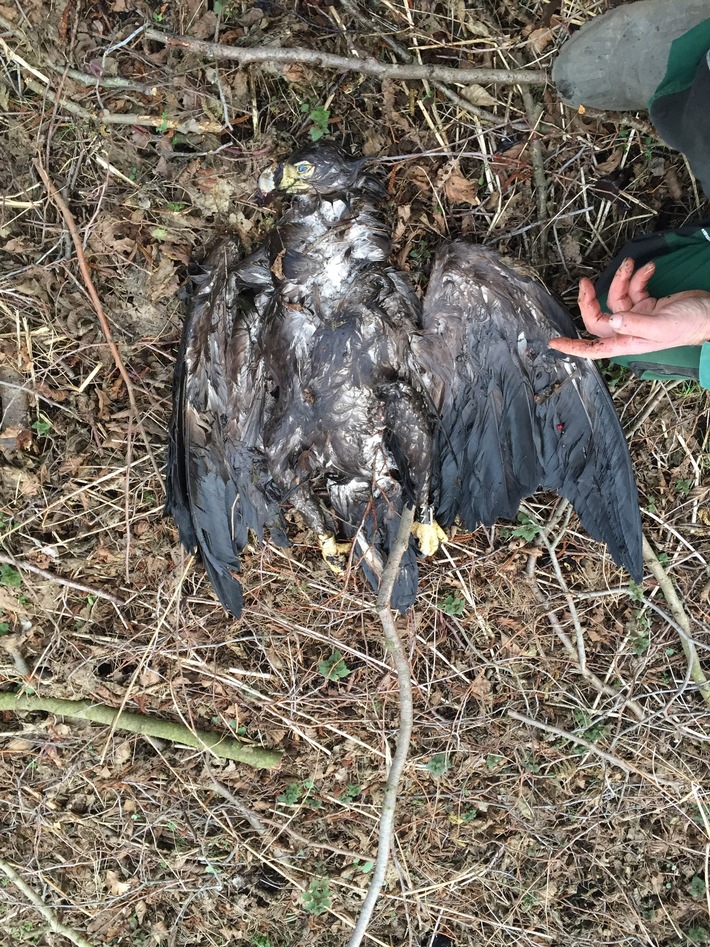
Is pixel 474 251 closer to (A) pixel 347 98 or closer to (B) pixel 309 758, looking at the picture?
(A) pixel 347 98

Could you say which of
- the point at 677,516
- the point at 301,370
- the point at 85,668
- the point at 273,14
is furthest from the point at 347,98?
the point at 85,668

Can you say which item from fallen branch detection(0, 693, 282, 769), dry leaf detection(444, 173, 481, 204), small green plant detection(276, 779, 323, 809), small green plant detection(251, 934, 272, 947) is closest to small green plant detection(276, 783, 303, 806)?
small green plant detection(276, 779, 323, 809)

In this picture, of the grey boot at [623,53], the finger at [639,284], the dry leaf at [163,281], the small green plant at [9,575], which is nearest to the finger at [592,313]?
the finger at [639,284]

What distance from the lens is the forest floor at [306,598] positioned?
290cm

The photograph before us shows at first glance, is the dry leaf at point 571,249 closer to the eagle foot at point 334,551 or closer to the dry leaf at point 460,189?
the dry leaf at point 460,189

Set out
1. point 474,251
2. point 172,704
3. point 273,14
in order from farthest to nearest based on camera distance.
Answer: point 172,704 < point 273,14 < point 474,251

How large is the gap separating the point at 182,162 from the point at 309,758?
309 cm

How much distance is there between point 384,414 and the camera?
108 inches

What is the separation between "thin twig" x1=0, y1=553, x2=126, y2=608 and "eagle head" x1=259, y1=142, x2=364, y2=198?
86.9 inches

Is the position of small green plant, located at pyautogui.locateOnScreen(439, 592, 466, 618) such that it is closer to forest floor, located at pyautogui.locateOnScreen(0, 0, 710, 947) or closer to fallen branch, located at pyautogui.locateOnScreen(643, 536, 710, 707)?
forest floor, located at pyautogui.locateOnScreen(0, 0, 710, 947)

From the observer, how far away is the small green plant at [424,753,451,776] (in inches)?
137

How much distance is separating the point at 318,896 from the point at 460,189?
375 cm

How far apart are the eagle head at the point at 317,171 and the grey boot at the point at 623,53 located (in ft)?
3.24

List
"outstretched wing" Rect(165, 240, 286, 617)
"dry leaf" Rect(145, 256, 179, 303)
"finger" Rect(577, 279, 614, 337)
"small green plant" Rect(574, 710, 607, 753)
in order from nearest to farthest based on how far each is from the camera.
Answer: "finger" Rect(577, 279, 614, 337) → "outstretched wing" Rect(165, 240, 286, 617) → "dry leaf" Rect(145, 256, 179, 303) → "small green plant" Rect(574, 710, 607, 753)
